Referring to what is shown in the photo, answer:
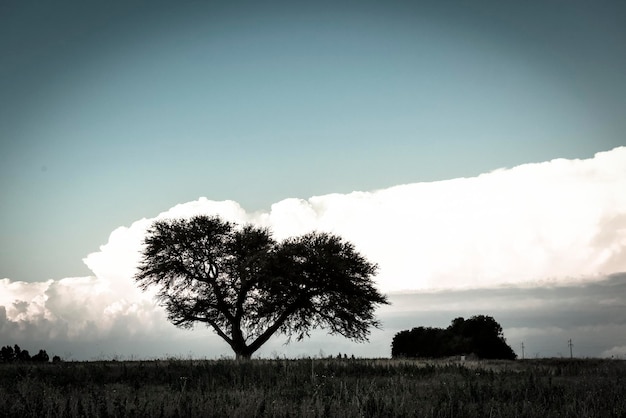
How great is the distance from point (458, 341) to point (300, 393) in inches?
1395

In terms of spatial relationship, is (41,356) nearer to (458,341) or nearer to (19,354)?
(19,354)

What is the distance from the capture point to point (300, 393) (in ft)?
46.1

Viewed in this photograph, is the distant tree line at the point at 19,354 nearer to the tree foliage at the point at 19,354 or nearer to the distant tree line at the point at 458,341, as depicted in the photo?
the tree foliage at the point at 19,354

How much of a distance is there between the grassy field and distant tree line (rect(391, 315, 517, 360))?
971 inches

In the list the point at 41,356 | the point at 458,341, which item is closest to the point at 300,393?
the point at 41,356

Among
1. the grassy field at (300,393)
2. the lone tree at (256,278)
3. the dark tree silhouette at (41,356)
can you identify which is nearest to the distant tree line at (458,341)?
the lone tree at (256,278)

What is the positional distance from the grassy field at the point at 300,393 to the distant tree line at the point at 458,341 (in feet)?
80.9

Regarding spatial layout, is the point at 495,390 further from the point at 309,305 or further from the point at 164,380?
the point at 309,305

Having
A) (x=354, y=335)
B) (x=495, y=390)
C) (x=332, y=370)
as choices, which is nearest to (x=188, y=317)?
(x=354, y=335)

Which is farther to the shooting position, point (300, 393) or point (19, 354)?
point (19, 354)

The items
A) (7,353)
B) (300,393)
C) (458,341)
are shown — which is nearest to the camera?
(300,393)

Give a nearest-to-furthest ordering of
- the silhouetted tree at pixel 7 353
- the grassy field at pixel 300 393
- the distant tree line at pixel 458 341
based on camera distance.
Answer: the grassy field at pixel 300 393
the silhouetted tree at pixel 7 353
the distant tree line at pixel 458 341

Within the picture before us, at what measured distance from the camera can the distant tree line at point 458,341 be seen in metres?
45.4

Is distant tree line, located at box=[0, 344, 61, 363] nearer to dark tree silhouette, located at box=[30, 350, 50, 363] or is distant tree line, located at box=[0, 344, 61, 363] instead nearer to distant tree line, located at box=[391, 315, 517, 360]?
dark tree silhouette, located at box=[30, 350, 50, 363]
